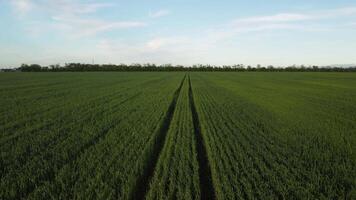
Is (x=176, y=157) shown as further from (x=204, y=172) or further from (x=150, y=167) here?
(x=204, y=172)

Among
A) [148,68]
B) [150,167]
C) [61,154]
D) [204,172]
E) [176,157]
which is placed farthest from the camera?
[148,68]

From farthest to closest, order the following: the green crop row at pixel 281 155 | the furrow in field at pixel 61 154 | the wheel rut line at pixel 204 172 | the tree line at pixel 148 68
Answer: the tree line at pixel 148 68 < the furrow in field at pixel 61 154 < the green crop row at pixel 281 155 < the wheel rut line at pixel 204 172

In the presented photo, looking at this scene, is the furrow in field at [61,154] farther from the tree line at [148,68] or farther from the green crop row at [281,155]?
the tree line at [148,68]

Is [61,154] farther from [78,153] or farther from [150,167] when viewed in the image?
[150,167]

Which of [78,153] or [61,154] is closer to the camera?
[61,154]

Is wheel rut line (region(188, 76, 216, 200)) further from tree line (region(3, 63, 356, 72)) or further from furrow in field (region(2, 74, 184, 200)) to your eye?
tree line (region(3, 63, 356, 72))

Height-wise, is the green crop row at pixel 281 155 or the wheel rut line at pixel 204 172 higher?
the green crop row at pixel 281 155

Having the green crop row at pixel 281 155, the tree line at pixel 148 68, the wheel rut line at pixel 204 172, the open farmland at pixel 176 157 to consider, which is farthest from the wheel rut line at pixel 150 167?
the tree line at pixel 148 68

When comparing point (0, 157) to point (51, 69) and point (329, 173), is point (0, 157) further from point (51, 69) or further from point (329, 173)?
point (51, 69)

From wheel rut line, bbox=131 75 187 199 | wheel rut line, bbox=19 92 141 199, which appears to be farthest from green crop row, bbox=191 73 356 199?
wheel rut line, bbox=19 92 141 199

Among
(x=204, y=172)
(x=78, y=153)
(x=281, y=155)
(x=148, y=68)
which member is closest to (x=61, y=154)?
(x=78, y=153)

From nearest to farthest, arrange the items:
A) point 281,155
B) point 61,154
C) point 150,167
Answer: point 150,167 → point 61,154 → point 281,155

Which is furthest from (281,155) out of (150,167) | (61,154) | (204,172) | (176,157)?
(61,154)

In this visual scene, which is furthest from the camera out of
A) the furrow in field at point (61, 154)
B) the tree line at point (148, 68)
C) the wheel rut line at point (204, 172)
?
the tree line at point (148, 68)
